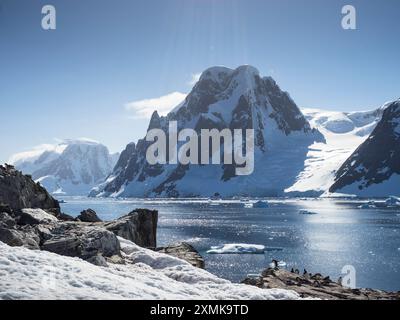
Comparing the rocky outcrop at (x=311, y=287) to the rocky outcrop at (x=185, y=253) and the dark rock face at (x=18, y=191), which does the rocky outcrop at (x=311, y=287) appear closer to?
the rocky outcrop at (x=185, y=253)

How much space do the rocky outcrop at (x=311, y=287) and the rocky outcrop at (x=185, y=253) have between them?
396 cm

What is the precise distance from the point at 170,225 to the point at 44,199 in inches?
3513

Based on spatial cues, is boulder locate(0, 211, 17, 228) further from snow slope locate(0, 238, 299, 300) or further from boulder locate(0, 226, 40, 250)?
snow slope locate(0, 238, 299, 300)

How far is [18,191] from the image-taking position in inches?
1272

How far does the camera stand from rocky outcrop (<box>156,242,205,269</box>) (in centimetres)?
2897

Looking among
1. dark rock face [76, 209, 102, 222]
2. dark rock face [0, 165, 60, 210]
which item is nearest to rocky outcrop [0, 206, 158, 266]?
dark rock face [0, 165, 60, 210]

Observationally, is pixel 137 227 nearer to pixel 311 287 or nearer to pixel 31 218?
pixel 31 218

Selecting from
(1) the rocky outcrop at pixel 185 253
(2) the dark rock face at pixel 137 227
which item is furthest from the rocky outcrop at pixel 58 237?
(1) the rocky outcrop at pixel 185 253

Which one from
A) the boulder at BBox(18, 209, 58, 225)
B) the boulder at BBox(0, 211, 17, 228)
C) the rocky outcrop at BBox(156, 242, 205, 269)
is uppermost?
the boulder at BBox(0, 211, 17, 228)

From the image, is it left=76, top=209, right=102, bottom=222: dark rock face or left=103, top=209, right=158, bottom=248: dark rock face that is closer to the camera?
left=103, top=209, right=158, bottom=248: dark rock face

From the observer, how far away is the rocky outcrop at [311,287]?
22894mm

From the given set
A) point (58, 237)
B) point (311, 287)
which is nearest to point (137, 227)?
point (58, 237)

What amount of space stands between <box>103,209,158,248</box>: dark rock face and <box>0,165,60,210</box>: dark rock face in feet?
20.1
